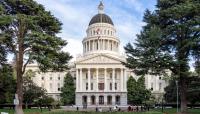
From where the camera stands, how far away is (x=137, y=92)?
117m

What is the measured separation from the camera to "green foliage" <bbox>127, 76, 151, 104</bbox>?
11294cm

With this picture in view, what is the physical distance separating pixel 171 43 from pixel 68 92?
81180mm

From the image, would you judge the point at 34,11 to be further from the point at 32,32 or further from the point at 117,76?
the point at 117,76

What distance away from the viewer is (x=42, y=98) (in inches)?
3602

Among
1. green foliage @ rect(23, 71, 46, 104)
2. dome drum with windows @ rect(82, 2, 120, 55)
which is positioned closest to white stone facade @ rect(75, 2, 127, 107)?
dome drum with windows @ rect(82, 2, 120, 55)

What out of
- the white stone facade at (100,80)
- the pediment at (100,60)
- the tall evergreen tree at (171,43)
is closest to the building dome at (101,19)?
the white stone facade at (100,80)

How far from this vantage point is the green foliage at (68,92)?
11969cm

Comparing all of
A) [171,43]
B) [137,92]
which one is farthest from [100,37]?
[171,43]

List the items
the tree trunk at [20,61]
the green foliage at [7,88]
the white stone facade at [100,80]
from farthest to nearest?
the white stone facade at [100,80], the green foliage at [7,88], the tree trunk at [20,61]

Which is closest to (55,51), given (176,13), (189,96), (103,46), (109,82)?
(176,13)

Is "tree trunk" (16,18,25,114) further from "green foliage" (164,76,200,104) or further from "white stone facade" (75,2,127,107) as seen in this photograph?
"white stone facade" (75,2,127,107)

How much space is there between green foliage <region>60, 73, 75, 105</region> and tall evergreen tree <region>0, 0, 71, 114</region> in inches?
3147

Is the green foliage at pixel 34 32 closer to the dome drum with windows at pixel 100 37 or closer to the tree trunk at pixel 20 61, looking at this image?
the tree trunk at pixel 20 61

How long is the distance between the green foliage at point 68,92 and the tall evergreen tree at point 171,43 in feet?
256
